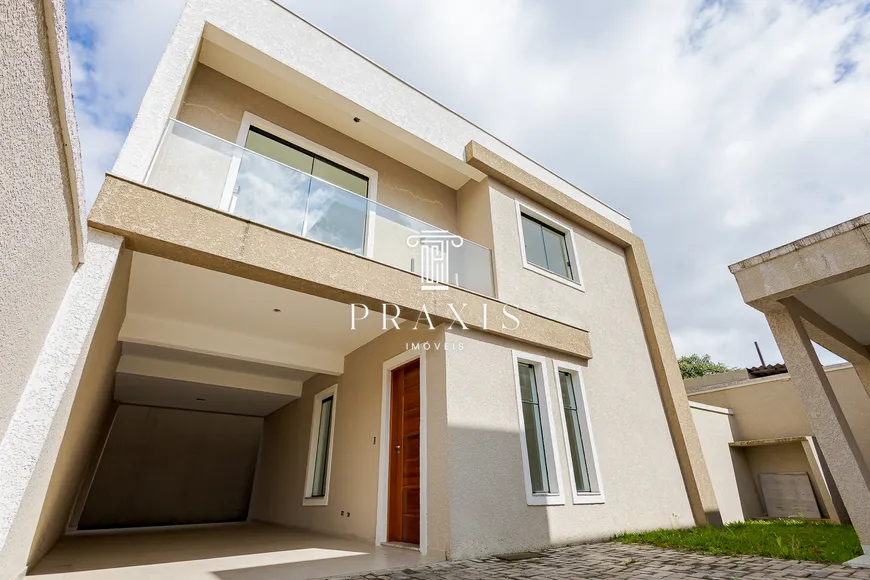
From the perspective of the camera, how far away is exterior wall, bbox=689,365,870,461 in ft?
27.5

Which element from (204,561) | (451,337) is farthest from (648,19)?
(204,561)

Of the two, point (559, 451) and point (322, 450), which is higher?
point (322, 450)

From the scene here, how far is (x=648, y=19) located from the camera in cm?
535

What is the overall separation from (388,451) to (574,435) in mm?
2758

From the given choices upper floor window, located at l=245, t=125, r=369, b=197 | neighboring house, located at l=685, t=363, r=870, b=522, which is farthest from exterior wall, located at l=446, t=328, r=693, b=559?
upper floor window, located at l=245, t=125, r=369, b=197

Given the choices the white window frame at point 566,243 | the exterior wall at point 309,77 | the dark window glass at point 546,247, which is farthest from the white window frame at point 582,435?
the exterior wall at point 309,77

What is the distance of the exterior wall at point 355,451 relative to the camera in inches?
188

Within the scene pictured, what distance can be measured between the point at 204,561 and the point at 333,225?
3.84 m

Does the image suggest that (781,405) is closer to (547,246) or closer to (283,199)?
(547,246)

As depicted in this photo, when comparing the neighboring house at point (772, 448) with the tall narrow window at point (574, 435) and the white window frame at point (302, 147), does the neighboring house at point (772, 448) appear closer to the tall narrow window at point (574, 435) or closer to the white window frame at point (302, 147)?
the tall narrow window at point (574, 435)

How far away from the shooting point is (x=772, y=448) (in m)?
9.19

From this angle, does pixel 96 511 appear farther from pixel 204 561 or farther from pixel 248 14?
pixel 248 14

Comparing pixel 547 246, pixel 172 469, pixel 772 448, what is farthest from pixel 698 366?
pixel 172 469

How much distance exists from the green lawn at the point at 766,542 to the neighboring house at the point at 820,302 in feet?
1.43
